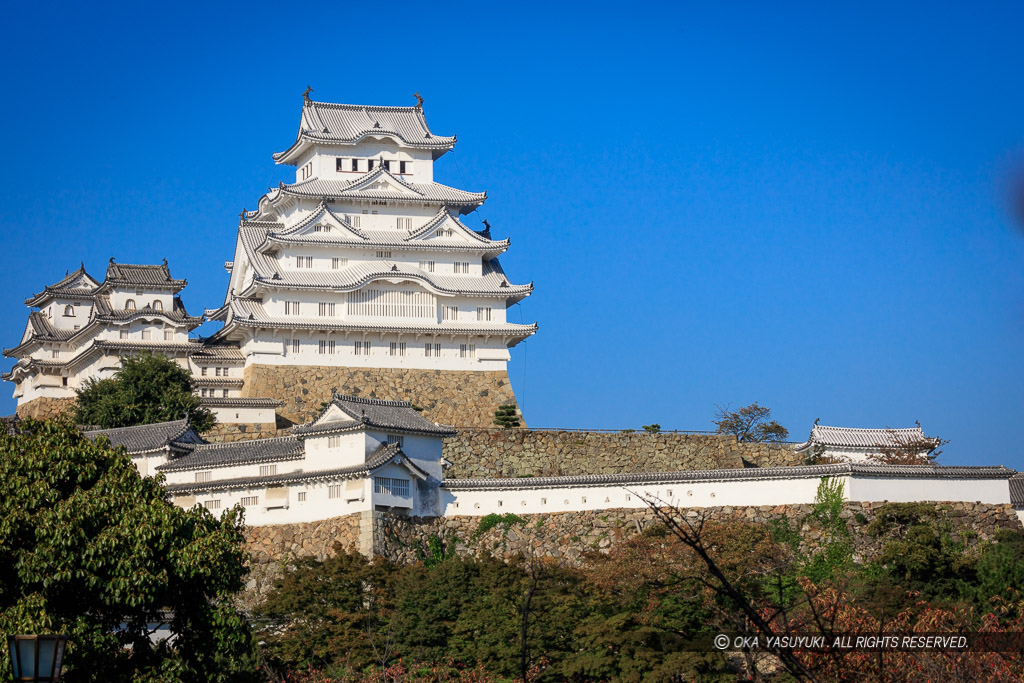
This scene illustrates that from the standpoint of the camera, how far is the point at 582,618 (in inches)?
1122

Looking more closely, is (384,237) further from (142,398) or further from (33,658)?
(33,658)

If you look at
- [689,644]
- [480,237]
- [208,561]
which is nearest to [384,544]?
[689,644]

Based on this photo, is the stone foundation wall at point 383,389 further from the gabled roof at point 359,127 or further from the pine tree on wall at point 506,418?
the gabled roof at point 359,127

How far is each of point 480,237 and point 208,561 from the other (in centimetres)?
3142

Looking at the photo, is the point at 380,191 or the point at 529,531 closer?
the point at 529,531

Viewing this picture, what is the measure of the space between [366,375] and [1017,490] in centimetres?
2259

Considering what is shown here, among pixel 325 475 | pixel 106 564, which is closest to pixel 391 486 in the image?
pixel 325 475

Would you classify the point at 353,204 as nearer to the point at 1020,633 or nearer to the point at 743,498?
the point at 743,498

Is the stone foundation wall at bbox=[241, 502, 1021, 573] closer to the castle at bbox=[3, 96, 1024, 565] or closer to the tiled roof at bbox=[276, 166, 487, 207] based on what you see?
the castle at bbox=[3, 96, 1024, 565]

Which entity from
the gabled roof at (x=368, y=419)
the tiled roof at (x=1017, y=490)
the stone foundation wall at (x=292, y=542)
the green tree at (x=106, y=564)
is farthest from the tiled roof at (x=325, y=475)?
the tiled roof at (x=1017, y=490)

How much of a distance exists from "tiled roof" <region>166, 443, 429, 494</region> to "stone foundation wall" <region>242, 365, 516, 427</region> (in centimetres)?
1138

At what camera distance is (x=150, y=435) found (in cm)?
3884

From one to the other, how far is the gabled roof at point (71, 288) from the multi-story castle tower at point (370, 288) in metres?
5.65

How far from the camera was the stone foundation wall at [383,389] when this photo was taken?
157ft
